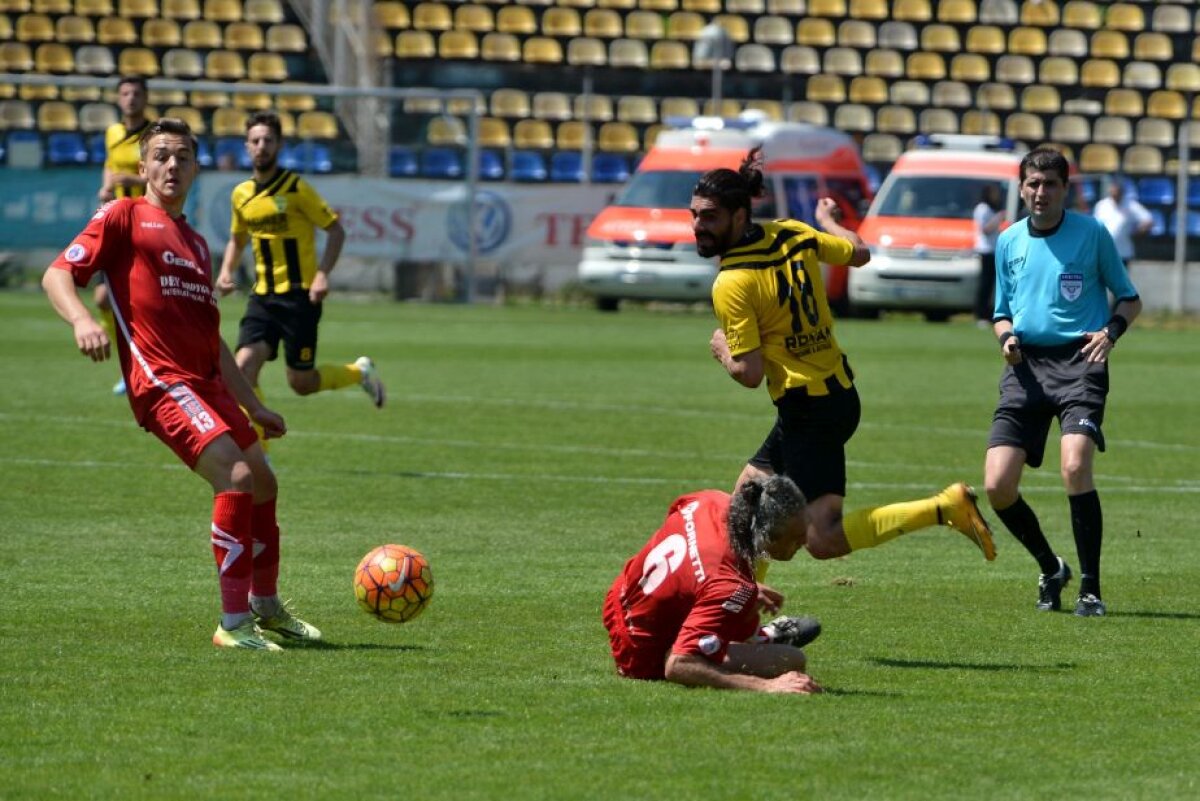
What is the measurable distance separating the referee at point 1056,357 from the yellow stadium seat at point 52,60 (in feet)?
95.0

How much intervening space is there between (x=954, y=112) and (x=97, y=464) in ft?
93.1

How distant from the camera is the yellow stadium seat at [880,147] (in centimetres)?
3803

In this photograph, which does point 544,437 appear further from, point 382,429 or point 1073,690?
point 1073,690

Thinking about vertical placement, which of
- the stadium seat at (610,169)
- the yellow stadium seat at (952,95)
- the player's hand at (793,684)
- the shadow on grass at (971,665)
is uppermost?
the player's hand at (793,684)

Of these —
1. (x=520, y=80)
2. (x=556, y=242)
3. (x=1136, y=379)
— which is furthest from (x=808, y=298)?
(x=520, y=80)

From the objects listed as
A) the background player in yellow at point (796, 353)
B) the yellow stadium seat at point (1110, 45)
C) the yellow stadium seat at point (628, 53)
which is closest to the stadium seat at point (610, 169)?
the yellow stadium seat at point (628, 53)

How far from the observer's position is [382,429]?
15648 mm

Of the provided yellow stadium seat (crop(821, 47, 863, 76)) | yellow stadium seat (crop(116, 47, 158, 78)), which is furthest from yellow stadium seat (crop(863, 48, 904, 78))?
yellow stadium seat (crop(116, 47, 158, 78))

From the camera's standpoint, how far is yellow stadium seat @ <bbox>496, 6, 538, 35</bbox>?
125 ft

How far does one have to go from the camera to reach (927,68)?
130 feet

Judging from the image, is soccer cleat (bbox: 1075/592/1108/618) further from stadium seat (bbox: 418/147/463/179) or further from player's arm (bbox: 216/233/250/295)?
stadium seat (bbox: 418/147/463/179)

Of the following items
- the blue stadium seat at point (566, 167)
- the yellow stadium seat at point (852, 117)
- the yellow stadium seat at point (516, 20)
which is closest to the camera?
the blue stadium seat at point (566, 167)

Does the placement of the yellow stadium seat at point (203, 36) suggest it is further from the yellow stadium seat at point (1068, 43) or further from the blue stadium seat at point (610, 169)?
the yellow stadium seat at point (1068, 43)

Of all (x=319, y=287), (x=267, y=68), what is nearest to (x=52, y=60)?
(x=267, y=68)
